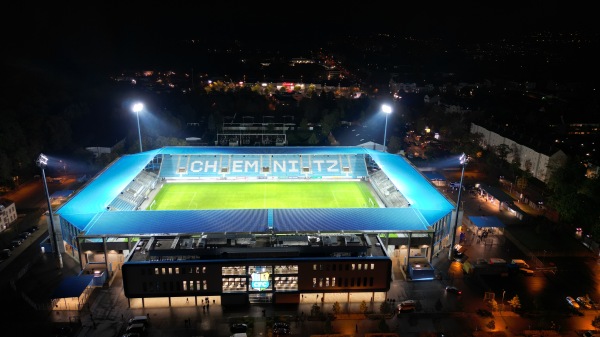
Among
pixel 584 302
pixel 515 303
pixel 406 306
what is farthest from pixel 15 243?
pixel 584 302

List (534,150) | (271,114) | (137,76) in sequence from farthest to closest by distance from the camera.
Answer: (137,76) → (271,114) → (534,150)

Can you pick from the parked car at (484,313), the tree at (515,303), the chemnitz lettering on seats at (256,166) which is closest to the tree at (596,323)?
the tree at (515,303)

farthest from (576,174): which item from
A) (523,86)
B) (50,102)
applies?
(523,86)

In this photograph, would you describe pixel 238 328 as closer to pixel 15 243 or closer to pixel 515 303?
pixel 515 303

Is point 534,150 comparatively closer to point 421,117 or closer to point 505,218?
point 505,218

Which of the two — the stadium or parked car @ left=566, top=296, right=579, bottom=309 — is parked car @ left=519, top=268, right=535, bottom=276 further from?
the stadium
